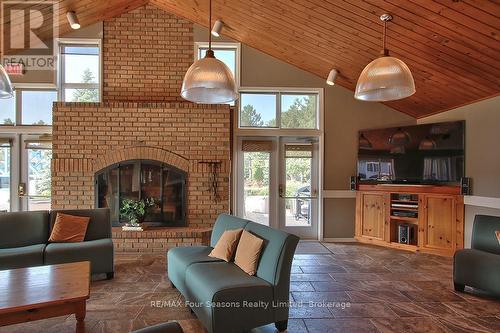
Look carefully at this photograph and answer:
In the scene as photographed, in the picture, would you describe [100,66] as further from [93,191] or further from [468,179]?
Answer: [468,179]

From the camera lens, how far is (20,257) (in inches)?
135

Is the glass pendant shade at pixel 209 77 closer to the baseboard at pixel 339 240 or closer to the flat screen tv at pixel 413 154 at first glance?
the flat screen tv at pixel 413 154

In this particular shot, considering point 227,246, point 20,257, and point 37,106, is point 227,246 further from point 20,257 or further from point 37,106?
point 37,106

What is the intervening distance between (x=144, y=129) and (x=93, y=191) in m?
1.35

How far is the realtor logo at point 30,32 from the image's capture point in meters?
4.48

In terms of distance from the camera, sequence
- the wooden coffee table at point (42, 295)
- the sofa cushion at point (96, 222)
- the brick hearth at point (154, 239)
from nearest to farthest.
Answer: the wooden coffee table at point (42, 295) < the sofa cushion at point (96, 222) < the brick hearth at point (154, 239)

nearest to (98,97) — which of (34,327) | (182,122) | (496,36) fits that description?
(182,122)

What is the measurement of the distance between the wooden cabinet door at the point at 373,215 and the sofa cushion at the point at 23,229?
16.7 ft

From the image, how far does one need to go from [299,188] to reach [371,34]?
301cm

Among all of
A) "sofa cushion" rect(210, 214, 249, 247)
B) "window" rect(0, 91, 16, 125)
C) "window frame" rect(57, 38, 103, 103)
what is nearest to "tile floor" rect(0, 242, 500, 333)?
"sofa cushion" rect(210, 214, 249, 247)

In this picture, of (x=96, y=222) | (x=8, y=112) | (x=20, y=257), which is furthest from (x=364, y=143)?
(x=8, y=112)

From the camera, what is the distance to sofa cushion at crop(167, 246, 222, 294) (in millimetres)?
3094

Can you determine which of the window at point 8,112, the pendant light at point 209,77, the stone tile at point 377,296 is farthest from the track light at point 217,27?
the stone tile at point 377,296

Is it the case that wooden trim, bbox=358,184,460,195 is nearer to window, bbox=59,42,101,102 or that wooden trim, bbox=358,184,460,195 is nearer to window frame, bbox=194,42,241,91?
window frame, bbox=194,42,241,91
